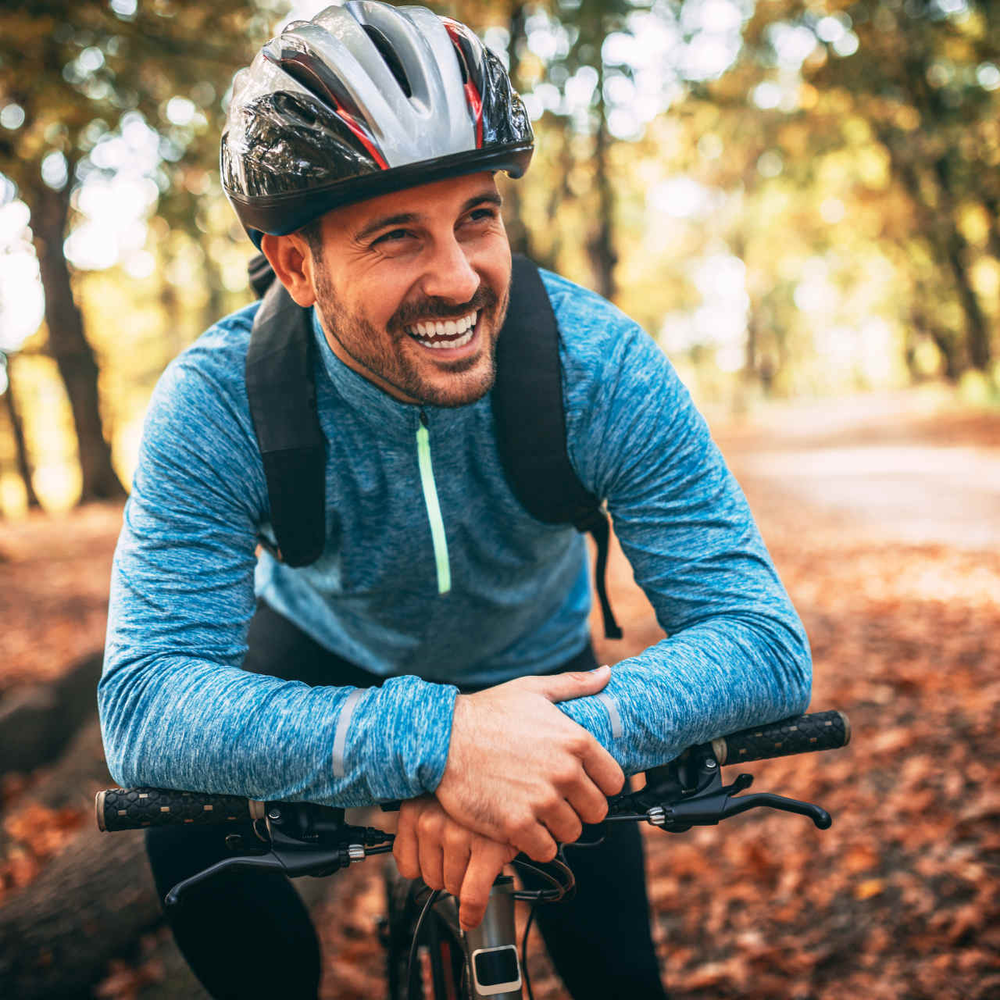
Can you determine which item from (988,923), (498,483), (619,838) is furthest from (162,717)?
(988,923)

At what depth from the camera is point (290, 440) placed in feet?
6.29

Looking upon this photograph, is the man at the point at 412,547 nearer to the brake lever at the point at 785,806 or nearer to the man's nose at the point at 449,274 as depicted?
the man's nose at the point at 449,274

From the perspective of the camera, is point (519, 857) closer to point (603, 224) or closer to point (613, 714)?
point (613, 714)

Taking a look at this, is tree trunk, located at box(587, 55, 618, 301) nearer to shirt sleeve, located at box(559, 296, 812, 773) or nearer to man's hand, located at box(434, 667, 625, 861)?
shirt sleeve, located at box(559, 296, 812, 773)

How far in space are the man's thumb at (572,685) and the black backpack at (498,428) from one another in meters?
0.37

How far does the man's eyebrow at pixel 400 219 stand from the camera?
1.78 metres

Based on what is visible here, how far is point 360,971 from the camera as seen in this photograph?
381 centimetres

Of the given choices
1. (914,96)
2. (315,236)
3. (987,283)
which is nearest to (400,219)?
(315,236)

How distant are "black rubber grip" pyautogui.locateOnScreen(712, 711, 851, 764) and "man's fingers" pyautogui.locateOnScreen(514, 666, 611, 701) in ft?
0.77

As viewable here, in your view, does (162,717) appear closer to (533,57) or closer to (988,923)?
(988,923)

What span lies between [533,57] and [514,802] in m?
14.7

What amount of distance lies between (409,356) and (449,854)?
1023mm

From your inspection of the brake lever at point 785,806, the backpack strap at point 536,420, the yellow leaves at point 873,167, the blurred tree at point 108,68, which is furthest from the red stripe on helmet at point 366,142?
the yellow leaves at point 873,167

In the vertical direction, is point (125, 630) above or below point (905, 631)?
above
